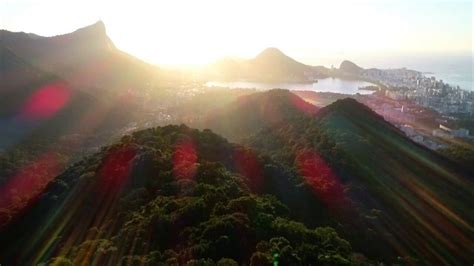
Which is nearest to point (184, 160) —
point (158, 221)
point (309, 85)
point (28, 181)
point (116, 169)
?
point (116, 169)

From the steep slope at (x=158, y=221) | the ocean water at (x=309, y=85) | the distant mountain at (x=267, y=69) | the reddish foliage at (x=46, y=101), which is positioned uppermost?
the steep slope at (x=158, y=221)

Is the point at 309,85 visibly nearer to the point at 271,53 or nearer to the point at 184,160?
the point at 271,53

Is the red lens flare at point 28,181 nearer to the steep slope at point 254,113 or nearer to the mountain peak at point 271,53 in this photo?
the steep slope at point 254,113

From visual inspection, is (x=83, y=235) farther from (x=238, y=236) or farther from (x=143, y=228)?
(x=238, y=236)

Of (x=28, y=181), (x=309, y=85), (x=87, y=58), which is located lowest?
(x=309, y=85)

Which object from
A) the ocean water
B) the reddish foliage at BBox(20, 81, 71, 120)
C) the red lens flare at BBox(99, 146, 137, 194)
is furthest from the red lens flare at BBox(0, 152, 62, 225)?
the ocean water

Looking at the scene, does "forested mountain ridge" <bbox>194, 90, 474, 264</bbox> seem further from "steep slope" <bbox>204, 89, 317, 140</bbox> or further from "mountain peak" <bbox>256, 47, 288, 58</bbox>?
"mountain peak" <bbox>256, 47, 288, 58</bbox>

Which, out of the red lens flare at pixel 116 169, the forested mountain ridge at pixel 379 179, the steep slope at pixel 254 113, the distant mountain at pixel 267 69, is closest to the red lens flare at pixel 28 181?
the red lens flare at pixel 116 169

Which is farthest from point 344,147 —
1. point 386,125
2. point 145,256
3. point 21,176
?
point 21,176
